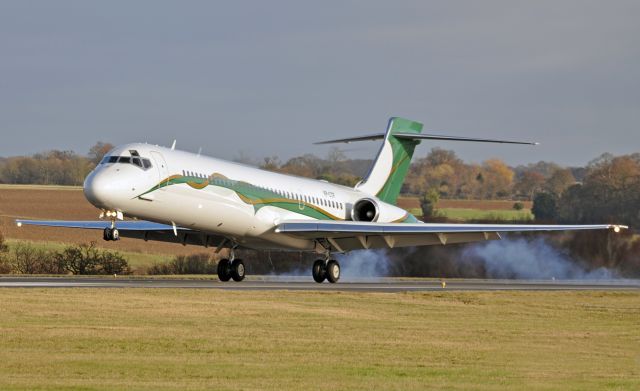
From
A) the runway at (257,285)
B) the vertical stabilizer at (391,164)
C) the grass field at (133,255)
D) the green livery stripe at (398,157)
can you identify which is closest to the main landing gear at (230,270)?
the runway at (257,285)

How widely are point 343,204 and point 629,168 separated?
26072mm

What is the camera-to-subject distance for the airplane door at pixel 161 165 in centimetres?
3744

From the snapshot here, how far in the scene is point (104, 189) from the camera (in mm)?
35531

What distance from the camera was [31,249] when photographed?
2295 inches

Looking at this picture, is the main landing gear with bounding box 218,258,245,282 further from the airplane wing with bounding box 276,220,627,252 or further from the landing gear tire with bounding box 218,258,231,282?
the airplane wing with bounding box 276,220,627,252

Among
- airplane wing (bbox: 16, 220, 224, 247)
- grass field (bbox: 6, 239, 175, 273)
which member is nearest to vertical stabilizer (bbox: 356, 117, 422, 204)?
airplane wing (bbox: 16, 220, 224, 247)

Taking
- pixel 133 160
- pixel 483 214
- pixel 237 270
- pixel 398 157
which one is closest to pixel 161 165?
pixel 133 160

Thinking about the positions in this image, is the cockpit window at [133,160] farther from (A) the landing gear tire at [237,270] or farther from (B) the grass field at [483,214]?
(B) the grass field at [483,214]

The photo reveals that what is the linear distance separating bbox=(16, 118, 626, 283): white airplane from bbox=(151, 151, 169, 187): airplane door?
0.03 metres

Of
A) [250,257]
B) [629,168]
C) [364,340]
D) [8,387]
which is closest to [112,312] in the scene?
[364,340]

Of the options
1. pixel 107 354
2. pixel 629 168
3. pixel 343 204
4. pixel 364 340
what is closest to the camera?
pixel 107 354

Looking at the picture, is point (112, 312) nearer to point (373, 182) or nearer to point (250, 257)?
point (373, 182)

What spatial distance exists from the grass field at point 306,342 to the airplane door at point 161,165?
18.0 ft

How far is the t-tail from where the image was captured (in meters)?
50.8
